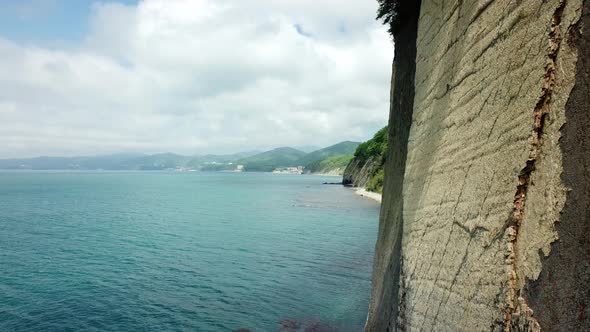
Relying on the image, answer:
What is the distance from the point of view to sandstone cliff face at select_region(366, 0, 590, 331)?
13.0 ft

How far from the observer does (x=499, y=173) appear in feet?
17.5

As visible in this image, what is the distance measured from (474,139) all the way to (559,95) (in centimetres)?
212

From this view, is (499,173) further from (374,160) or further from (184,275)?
(374,160)

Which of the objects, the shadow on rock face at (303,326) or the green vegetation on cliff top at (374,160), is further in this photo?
the green vegetation on cliff top at (374,160)

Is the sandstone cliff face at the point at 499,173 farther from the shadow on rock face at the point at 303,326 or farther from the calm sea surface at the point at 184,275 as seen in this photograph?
the calm sea surface at the point at 184,275

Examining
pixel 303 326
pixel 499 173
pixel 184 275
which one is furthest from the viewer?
pixel 184 275

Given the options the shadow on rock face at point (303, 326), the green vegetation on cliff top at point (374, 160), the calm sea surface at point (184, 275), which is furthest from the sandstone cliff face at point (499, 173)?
the green vegetation on cliff top at point (374, 160)

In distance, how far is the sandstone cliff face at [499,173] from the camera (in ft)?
→ 13.0

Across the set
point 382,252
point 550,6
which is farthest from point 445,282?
point 382,252

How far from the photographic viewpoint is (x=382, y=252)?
44.6 feet

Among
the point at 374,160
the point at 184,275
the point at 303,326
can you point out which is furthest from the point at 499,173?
the point at 374,160

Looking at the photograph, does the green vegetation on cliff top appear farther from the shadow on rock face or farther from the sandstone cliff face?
the sandstone cliff face

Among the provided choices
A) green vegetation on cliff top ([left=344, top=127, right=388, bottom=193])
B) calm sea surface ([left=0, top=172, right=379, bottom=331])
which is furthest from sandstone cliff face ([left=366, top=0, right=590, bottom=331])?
green vegetation on cliff top ([left=344, top=127, right=388, bottom=193])

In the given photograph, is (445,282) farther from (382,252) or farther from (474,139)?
(382,252)
